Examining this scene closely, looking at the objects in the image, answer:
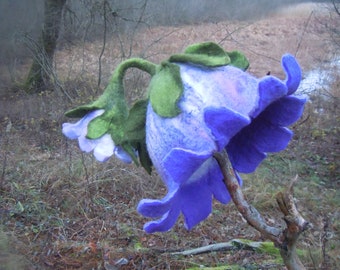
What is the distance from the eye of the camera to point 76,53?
24.0 feet

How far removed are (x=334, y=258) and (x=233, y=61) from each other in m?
2.01

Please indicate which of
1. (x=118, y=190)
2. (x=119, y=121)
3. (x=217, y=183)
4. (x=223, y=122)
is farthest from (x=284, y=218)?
(x=118, y=190)

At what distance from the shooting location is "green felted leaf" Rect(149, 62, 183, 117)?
3.18ft

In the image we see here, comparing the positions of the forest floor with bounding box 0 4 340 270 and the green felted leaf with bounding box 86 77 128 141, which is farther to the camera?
the forest floor with bounding box 0 4 340 270

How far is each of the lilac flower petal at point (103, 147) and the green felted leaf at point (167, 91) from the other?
142 mm

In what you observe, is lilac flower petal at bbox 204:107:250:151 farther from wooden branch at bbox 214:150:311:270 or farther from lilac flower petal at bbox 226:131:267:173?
lilac flower petal at bbox 226:131:267:173

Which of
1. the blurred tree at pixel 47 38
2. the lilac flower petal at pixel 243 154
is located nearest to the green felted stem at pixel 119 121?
the lilac flower petal at pixel 243 154

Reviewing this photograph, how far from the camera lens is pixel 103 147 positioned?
1.06 metres

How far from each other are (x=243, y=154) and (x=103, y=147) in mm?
353

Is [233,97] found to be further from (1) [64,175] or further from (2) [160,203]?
(1) [64,175]

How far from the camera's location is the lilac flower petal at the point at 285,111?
1054 mm

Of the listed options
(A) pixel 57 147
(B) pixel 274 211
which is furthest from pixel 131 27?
(B) pixel 274 211

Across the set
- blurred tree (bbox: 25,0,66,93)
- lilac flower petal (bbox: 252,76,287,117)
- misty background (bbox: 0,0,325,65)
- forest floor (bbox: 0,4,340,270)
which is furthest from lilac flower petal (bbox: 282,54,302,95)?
blurred tree (bbox: 25,0,66,93)

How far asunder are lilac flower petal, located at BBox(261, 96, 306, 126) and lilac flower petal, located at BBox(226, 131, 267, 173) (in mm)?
81
